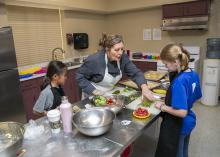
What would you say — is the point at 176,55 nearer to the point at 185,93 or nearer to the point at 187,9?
the point at 185,93

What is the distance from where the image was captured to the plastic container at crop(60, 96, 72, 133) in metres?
1.18

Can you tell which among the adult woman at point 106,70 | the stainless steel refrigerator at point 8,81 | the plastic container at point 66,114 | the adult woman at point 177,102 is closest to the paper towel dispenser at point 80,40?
the stainless steel refrigerator at point 8,81

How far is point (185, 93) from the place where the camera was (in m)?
1.26

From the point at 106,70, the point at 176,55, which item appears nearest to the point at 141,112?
the point at 176,55

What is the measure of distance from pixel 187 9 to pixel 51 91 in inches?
120

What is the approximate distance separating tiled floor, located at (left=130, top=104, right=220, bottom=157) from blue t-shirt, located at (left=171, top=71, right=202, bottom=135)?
94 centimetres

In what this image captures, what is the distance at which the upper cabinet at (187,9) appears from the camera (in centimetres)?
335

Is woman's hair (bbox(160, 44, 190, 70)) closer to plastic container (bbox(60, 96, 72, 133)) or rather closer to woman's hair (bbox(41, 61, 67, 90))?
plastic container (bbox(60, 96, 72, 133))

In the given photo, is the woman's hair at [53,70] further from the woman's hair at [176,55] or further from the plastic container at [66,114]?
the woman's hair at [176,55]

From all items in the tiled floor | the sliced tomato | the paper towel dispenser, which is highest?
the paper towel dispenser

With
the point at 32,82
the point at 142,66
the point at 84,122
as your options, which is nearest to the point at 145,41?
the point at 142,66

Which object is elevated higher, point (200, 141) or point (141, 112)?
point (141, 112)

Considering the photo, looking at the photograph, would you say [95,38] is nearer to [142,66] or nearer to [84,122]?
[142,66]

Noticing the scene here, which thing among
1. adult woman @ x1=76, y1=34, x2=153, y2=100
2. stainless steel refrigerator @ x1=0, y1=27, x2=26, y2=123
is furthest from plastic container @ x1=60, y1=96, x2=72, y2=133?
stainless steel refrigerator @ x1=0, y1=27, x2=26, y2=123
